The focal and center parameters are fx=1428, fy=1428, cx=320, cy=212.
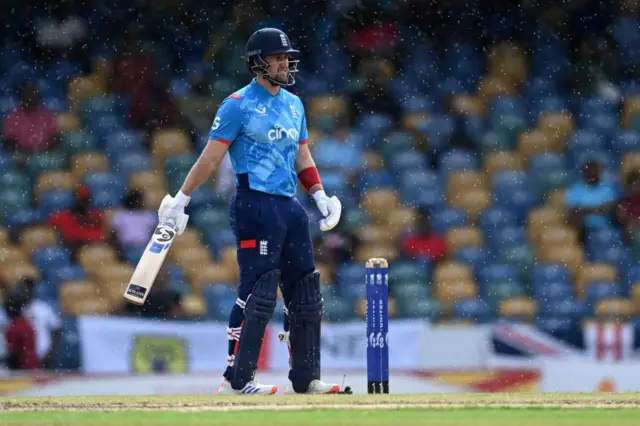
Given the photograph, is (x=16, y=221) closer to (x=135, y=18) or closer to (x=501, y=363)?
(x=135, y=18)

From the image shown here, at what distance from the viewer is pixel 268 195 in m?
8.21

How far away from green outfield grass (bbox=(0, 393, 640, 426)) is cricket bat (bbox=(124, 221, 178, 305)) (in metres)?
0.61

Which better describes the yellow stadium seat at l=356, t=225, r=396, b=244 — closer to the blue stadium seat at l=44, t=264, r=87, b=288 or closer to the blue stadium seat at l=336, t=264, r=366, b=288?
the blue stadium seat at l=336, t=264, r=366, b=288

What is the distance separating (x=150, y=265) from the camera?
323 inches

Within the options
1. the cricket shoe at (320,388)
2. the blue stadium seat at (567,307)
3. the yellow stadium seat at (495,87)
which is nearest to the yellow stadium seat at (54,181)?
the yellow stadium seat at (495,87)

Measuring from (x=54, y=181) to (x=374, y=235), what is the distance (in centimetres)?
352

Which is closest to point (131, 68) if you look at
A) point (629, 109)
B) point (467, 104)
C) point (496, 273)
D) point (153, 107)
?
point (153, 107)

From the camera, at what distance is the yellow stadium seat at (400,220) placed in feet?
50.1

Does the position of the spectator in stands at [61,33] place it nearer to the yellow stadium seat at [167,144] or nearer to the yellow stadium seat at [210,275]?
the yellow stadium seat at [167,144]

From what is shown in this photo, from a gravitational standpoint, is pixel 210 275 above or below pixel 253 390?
above

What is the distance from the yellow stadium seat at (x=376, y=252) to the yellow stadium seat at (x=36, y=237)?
10.4 feet

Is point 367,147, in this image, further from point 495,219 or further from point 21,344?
point 21,344

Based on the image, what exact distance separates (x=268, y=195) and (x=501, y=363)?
567cm

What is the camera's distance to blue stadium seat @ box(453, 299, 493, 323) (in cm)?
1424
